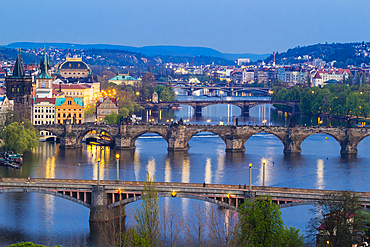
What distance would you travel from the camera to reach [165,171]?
2391 inches

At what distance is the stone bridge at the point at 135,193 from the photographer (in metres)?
39.4

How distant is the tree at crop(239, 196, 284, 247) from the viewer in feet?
110

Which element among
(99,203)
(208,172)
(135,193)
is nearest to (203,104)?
(208,172)

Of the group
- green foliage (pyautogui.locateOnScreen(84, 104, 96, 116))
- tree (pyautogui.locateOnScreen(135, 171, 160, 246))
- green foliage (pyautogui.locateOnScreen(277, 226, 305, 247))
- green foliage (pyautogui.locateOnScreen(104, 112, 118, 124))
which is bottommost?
green foliage (pyautogui.locateOnScreen(277, 226, 305, 247))

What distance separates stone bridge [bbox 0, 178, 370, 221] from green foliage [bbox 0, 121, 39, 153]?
80.5ft

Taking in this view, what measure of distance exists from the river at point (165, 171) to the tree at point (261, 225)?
28.7ft

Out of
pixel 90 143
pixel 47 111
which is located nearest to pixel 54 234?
pixel 90 143

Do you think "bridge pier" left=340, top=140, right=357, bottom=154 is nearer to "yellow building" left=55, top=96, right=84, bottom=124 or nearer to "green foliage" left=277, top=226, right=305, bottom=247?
"yellow building" left=55, top=96, right=84, bottom=124

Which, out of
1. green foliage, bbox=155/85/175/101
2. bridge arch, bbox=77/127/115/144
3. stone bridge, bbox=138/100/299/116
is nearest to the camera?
bridge arch, bbox=77/127/115/144

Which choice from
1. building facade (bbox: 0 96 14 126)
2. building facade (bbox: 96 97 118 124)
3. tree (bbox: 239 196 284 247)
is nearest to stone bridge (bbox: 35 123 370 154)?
building facade (bbox: 0 96 14 126)

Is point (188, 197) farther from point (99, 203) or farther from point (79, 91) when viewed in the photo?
point (79, 91)

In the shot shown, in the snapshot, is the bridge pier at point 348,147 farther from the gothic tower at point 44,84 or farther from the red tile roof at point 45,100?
the gothic tower at point 44,84

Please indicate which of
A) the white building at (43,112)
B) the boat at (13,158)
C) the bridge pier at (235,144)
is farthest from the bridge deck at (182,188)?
the white building at (43,112)

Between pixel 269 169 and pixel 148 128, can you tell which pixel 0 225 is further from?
pixel 148 128
